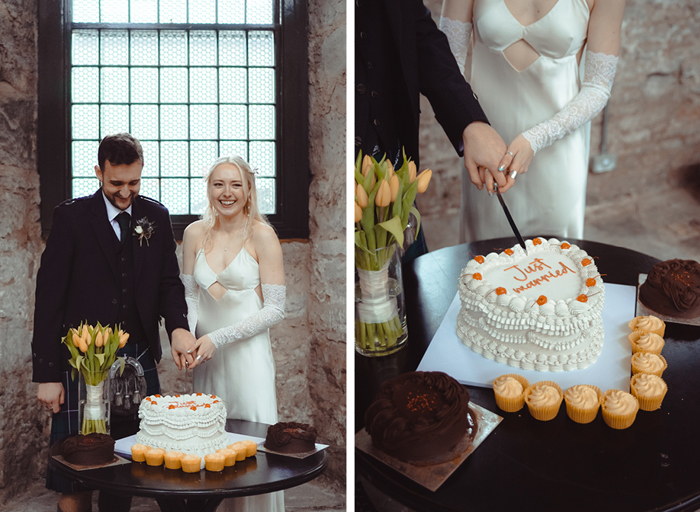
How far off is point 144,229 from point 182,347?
0.90 ft

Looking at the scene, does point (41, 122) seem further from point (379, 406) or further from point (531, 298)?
point (531, 298)

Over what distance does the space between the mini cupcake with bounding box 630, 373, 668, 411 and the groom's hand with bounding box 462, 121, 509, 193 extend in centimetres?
60

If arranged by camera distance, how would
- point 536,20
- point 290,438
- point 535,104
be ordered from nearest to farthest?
point 290,438 → point 536,20 → point 535,104

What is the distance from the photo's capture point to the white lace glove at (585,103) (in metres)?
1.72

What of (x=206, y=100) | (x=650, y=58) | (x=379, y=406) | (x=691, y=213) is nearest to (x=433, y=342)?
(x=379, y=406)

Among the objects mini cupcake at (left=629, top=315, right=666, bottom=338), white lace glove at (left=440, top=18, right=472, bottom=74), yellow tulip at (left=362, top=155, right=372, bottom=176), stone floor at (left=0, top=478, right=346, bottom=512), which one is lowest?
stone floor at (left=0, top=478, right=346, bottom=512)

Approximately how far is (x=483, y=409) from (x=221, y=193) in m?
0.71

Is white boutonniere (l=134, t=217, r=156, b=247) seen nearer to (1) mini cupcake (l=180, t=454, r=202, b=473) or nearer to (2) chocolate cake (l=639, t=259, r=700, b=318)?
(1) mini cupcake (l=180, t=454, r=202, b=473)

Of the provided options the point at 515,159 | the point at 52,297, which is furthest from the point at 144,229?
the point at 515,159

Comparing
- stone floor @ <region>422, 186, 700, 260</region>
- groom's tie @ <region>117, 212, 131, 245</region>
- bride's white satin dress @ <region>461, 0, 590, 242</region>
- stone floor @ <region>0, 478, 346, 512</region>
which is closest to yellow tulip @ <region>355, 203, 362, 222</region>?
groom's tie @ <region>117, 212, 131, 245</region>

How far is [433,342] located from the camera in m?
1.36

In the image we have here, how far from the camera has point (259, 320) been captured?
1375 millimetres

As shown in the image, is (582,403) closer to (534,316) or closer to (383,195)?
(534,316)

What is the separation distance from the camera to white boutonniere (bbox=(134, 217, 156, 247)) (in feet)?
4.37
